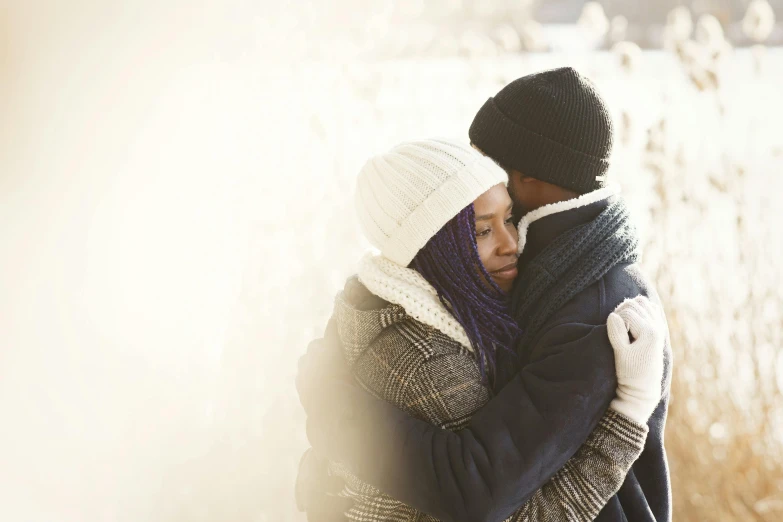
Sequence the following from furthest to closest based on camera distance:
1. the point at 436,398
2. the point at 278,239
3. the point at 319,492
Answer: the point at 278,239 → the point at 319,492 → the point at 436,398

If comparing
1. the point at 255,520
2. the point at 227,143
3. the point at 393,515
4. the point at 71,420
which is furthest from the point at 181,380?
the point at 393,515

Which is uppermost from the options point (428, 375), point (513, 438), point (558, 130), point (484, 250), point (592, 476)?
point (558, 130)

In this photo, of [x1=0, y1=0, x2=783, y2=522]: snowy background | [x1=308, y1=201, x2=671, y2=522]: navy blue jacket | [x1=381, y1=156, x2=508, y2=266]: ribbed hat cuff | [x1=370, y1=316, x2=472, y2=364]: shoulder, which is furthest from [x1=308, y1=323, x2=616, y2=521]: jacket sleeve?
[x1=0, y1=0, x2=783, y2=522]: snowy background

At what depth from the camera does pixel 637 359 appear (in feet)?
3.90

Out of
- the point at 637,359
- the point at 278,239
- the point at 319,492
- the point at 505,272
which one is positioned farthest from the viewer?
the point at 278,239

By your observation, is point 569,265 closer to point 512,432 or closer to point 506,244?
point 506,244

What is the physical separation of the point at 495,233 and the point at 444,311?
19 cm

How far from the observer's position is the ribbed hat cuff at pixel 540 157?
1440 millimetres

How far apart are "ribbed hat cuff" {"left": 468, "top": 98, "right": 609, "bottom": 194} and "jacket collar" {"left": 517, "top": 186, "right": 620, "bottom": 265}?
4cm

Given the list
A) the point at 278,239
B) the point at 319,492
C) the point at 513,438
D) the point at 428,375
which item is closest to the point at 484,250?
the point at 428,375

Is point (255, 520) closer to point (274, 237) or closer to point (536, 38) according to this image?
point (274, 237)

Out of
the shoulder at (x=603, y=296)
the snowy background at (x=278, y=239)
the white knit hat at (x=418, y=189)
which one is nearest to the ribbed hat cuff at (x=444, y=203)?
the white knit hat at (x=418, y=189)

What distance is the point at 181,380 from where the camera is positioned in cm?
237

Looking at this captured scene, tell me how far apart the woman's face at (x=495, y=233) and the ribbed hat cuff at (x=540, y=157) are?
0.10m
